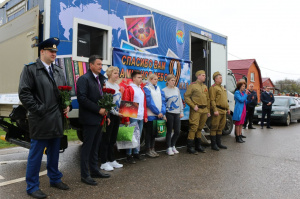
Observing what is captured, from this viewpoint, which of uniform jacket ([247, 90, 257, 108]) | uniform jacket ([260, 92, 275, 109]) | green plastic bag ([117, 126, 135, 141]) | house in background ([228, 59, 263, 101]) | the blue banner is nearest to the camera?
green plastic bag ([117, 126, 135, 141])

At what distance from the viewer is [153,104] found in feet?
17.9

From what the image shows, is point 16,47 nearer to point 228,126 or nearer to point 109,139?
point 109,139

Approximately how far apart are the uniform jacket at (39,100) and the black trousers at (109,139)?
113cm

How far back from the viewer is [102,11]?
16.5ft

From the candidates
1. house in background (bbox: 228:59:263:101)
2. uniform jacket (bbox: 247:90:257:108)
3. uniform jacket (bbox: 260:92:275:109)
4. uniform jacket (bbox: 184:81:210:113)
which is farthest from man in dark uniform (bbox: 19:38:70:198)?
house in background (bbox: 228:59:263:101)

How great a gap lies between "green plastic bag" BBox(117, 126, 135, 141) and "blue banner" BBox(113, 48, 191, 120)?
1.04 meters

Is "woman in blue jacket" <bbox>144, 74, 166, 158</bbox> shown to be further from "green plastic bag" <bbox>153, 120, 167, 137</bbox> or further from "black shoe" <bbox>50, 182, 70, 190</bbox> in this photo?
"black shoe" <bbox>50, 182, 70, 190</bbox>

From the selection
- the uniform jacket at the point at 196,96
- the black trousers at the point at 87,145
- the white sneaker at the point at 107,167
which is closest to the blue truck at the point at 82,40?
the uniform jacket at the point at 196,96

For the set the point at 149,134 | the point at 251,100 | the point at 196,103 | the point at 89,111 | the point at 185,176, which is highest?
the point at 251,100

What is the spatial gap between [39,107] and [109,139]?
162 cm

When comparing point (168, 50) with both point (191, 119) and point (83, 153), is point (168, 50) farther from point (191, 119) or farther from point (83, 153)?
point (83, 153)

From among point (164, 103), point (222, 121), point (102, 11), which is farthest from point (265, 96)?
point (102, 11)

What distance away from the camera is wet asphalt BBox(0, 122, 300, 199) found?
3652 mm

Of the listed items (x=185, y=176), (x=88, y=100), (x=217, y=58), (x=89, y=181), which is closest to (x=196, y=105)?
(x=185, y=176)
